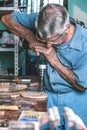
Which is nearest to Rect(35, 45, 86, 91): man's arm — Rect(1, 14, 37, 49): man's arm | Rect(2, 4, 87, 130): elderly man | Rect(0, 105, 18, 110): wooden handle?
Rect(2, 4, 87, 130): elderly man

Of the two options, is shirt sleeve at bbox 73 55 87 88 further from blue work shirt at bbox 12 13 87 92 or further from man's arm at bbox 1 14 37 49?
man's arm at bbox 1 14 37 49

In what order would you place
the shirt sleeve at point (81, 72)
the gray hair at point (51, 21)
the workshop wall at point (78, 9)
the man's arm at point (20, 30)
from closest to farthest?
the gray hair at point (51, 21) < the shirt sleeve at point (81, 72) < the man's arm at point (20, 30) < the workshop wall at point (78, 9)

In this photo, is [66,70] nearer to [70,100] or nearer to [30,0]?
[70,100]

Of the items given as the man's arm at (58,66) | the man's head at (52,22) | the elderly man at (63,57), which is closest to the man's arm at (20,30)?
the elderly man at (63,57)

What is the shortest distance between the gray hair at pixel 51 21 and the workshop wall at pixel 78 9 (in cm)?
277

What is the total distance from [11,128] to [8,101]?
Answer: 69 cm

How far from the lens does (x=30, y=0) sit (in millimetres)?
3922

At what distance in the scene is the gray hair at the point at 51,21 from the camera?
4.23 feet

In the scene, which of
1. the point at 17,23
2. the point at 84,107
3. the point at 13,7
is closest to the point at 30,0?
the point at 13,7

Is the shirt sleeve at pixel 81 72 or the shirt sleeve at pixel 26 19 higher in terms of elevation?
the shirt sleeve at pixel 26 19

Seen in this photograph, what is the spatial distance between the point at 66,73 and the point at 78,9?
270cm

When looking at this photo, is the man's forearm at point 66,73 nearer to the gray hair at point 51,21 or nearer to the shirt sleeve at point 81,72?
the shirt sleeve at point 81,72

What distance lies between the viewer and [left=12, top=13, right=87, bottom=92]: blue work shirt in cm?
149

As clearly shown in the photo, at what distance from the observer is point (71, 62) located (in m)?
1.55
